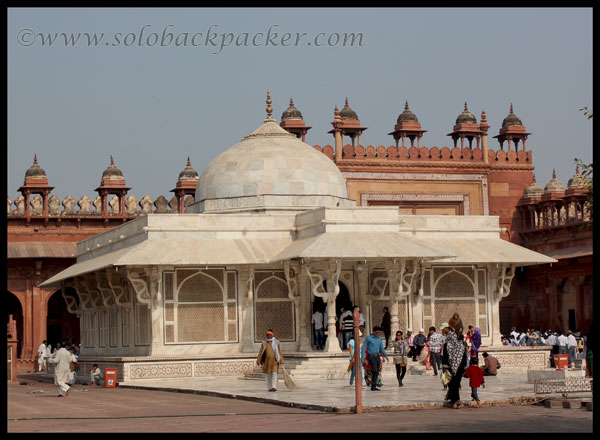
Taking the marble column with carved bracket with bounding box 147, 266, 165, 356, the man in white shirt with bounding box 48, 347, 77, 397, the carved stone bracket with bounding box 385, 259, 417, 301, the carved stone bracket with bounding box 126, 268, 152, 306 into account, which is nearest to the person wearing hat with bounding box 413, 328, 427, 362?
the carved stone bracket with bounding box 385, 259, 417, 301

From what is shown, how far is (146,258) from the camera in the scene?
23.8m

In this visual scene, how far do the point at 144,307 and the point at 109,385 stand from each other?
2.74 metres

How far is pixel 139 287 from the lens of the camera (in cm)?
2439

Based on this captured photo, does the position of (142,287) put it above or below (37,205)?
below

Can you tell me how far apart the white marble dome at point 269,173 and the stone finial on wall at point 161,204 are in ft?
37.6

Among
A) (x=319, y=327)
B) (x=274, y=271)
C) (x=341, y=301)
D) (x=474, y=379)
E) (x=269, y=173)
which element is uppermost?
(x=269, y=173)

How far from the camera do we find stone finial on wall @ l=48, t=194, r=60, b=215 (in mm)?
39062

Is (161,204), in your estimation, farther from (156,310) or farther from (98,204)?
(156,310)

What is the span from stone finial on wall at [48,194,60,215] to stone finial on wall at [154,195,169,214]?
10.9 feet

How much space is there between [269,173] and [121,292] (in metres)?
4.44

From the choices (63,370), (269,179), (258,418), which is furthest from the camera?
(269,179)

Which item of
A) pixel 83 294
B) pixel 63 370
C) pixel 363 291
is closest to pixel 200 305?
pixel 363 291

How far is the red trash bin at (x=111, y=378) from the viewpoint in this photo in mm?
23047

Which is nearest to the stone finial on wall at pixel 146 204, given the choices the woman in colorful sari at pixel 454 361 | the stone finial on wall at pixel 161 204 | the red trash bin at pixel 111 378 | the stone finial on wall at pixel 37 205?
the stone finial on wall at pixel 161 204
